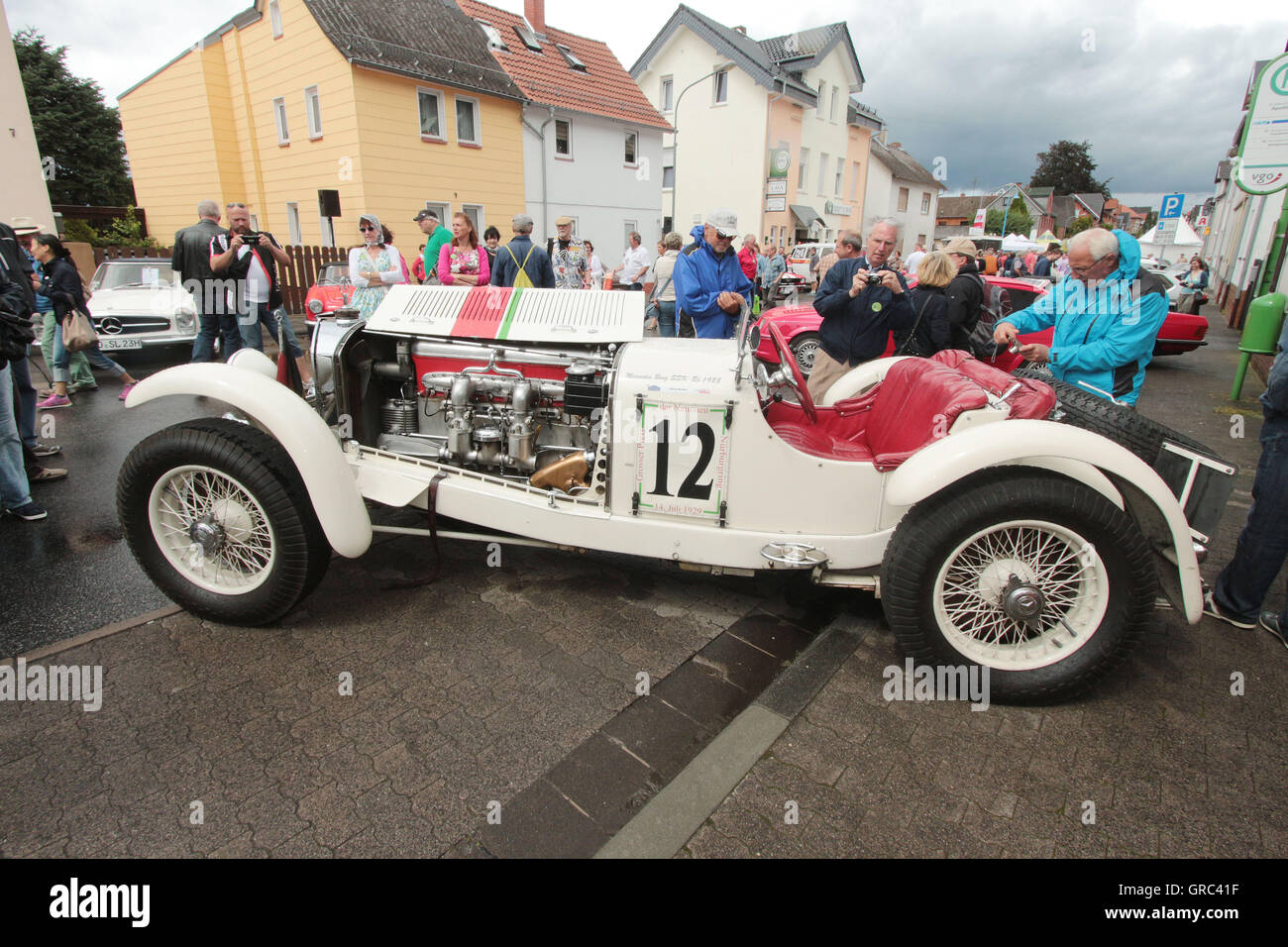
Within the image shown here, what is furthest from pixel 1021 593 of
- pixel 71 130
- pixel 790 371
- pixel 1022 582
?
pixel 71 130

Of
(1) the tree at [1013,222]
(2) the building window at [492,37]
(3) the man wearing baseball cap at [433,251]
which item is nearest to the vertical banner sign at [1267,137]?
(3) the man wearing baseball cap at [433,251]

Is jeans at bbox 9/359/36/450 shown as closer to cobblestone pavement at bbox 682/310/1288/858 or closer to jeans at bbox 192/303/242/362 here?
jeans at bbox 192/303/242/362

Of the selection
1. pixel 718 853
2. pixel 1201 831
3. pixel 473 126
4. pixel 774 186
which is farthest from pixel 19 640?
pixel 774 186

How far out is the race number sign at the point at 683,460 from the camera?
296 centimetres

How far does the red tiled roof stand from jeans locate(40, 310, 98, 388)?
1642 centimetres

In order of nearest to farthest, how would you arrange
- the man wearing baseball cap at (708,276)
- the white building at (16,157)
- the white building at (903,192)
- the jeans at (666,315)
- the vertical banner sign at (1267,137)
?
the man wearing baseball cap at (708,276), the vertical banner sign at (1267,137), the jeans at (666,315), the white building at (16,157), the white building at (903,192)

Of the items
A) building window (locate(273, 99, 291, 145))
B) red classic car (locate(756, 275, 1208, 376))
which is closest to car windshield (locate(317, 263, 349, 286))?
red classic car (locate(756, 275, 1208, 376))

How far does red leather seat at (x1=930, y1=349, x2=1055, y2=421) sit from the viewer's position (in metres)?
2.86

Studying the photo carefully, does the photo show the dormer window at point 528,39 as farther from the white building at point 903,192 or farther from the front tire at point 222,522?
the front tire at point 222,522

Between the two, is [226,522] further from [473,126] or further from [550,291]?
[473,126]

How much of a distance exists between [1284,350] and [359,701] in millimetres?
4388

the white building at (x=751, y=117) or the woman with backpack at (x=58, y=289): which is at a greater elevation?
the white building at (x=751, y=117)

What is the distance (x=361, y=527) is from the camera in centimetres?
310

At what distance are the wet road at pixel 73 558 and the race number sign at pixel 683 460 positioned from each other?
8.30 feet
